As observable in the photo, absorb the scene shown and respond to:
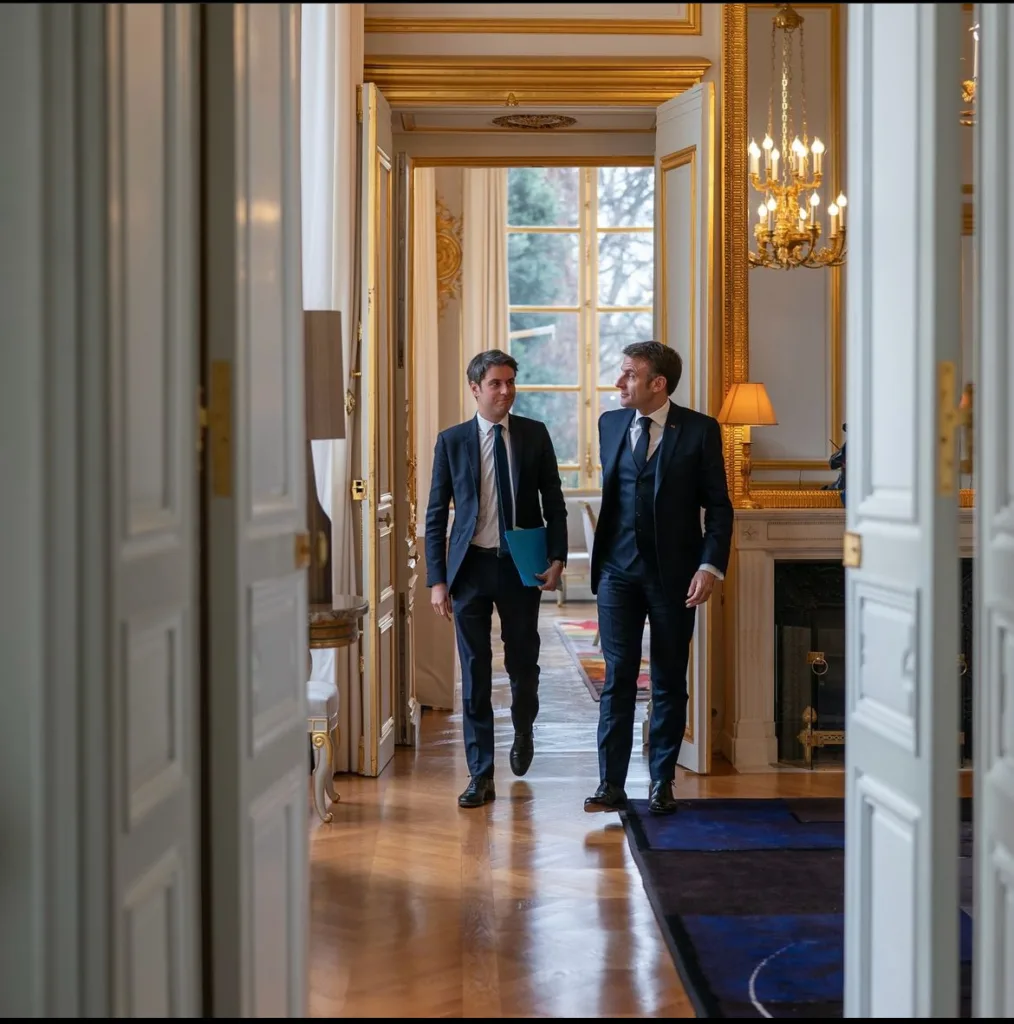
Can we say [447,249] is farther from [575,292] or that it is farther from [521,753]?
[521,753]

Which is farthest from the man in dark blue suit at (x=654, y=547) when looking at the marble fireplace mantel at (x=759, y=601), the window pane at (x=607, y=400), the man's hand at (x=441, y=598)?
the window pane at (x=607, y=400)

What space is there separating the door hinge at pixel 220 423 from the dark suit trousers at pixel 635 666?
3012mm

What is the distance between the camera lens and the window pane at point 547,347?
12.6 meters

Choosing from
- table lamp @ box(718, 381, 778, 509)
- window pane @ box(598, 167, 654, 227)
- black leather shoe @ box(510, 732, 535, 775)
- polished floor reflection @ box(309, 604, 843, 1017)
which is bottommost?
polished floor reflection @ box(309, 604, 843, 1017)

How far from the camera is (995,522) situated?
216 cm

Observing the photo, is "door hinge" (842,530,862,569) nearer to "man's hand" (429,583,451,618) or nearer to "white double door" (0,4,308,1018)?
"white double door" (0,4,308,1018)

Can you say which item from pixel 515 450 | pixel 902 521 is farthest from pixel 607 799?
pixel 902 521

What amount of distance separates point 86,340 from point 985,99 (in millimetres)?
1558

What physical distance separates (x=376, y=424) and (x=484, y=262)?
23.5 feet

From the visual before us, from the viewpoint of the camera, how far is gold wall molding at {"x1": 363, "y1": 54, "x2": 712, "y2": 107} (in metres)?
5.63

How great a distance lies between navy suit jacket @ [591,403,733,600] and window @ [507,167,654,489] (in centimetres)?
761

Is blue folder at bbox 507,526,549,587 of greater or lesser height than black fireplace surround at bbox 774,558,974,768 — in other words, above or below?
above

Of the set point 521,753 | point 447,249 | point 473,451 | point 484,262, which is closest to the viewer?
point 473,451

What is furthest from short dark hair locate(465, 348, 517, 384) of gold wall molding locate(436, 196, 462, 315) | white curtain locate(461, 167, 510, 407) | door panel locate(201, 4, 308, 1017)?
white curtain locate(461, 167, 510, 407)
